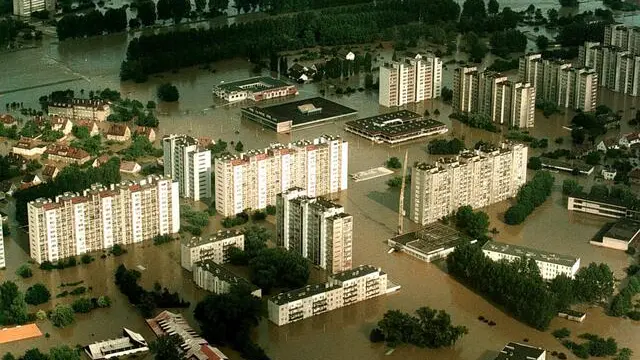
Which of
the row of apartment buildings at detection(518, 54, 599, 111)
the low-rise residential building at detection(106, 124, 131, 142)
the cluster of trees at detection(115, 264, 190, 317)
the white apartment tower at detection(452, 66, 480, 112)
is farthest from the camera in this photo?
the row of apartment buildings at detection(518, 54, 599, 111)

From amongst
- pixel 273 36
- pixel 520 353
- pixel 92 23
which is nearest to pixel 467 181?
pixel 520 353

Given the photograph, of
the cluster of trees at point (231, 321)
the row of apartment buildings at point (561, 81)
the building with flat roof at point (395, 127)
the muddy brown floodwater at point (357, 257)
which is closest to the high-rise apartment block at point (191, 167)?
the muddy brown floodwater at point (357, 257)

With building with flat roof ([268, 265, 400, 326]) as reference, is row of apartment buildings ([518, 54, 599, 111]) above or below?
above

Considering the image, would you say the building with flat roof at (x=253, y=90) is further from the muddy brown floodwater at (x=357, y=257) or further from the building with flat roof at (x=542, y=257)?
the building with flat roof at (x=542, y=257)

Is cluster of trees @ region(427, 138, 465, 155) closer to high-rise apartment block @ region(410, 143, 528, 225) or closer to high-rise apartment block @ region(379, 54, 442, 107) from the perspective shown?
high-rise apartment block @ region(410, 143, 528, 225)

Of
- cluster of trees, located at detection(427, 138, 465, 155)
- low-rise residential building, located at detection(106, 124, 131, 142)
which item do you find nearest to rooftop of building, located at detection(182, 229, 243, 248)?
low-rise residential building, located at detection(106, 124, 131, 142)

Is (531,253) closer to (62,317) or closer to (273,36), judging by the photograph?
(62,317)

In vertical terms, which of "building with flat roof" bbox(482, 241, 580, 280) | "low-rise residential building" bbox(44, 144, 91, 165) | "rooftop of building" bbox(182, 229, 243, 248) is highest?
"low-rise residential building" bbox(44, 144, 91, 165)
